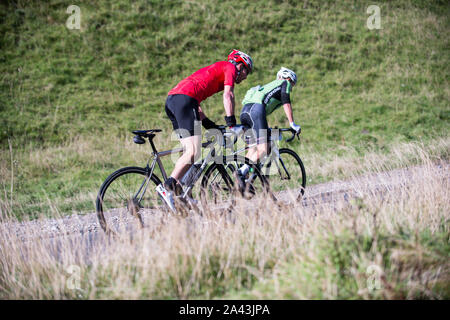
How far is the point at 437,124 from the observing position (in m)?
14.0

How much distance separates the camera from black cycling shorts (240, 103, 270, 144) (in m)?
6.01

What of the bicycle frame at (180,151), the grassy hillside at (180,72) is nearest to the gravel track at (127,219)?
the bicycle frame at (180,151)

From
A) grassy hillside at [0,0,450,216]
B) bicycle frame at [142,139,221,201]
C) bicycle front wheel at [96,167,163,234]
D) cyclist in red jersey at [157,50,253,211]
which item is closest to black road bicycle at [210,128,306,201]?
bicycle frame at [142,139,221,201]

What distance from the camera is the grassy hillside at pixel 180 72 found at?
12.1 metres

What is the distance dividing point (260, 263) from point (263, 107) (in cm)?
345

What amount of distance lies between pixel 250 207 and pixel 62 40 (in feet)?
60.3

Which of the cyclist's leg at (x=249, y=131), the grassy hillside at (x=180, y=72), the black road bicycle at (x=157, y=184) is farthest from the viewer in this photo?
the grassy hillside at (x=180, y=72)

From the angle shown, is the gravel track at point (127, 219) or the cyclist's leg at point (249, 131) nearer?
the gravel track at point (127, 219)

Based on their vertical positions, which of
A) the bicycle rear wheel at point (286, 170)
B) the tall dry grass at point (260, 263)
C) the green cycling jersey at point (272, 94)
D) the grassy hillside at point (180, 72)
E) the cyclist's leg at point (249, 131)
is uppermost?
the grassy hillside at point (180, 72)

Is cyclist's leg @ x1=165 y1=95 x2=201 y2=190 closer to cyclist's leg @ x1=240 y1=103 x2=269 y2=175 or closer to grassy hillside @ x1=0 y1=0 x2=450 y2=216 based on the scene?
cyclist's leg @ x1=240 y1=103 x2=269 y2=175

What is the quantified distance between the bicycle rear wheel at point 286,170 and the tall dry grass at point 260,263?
7.97 ft

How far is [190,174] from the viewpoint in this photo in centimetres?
497

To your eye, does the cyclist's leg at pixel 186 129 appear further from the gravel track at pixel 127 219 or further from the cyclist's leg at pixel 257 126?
the cyclist's leg at pixel 257 126
